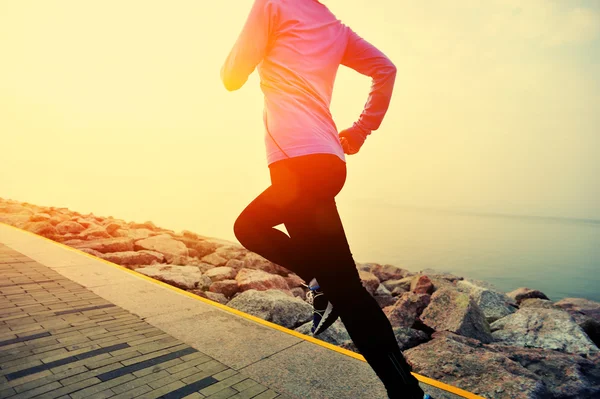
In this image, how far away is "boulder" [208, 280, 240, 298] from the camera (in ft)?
18.9

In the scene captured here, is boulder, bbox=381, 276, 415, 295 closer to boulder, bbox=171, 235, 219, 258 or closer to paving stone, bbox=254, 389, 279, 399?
boulder, bbox=171, 235, 219, 258

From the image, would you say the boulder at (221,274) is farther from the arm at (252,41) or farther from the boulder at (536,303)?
the boulder at (536,303)

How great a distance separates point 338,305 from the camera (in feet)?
5.02

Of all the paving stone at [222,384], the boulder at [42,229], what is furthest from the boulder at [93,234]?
the paving stone at [222,384]

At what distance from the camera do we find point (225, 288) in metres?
5.82

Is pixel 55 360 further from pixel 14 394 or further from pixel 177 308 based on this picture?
pixel 177 308

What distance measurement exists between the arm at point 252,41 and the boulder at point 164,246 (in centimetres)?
694

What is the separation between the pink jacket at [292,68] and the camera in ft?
4.97

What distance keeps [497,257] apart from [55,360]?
38.3m

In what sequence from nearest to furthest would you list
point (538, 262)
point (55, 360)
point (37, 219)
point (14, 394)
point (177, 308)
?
1. point (14, 394)
2. point (55, 360)
3. point (177, 308)
4. point (37, 219)
5. point (538, 262)

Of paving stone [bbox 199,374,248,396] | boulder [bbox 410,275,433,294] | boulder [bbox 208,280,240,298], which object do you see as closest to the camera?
paving stone [bbox 199,374,248,396]

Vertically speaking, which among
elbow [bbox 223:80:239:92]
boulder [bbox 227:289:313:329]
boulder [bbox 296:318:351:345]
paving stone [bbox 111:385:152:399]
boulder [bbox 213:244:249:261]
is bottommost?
boulder [bbox 213:244:249:261]

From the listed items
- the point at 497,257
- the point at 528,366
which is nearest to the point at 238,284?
the point at 528,366

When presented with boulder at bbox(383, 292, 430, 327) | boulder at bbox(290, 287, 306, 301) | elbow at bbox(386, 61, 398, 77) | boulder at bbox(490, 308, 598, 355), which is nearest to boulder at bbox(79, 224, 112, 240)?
boulder at bbox(290, 287, 306, 301)
